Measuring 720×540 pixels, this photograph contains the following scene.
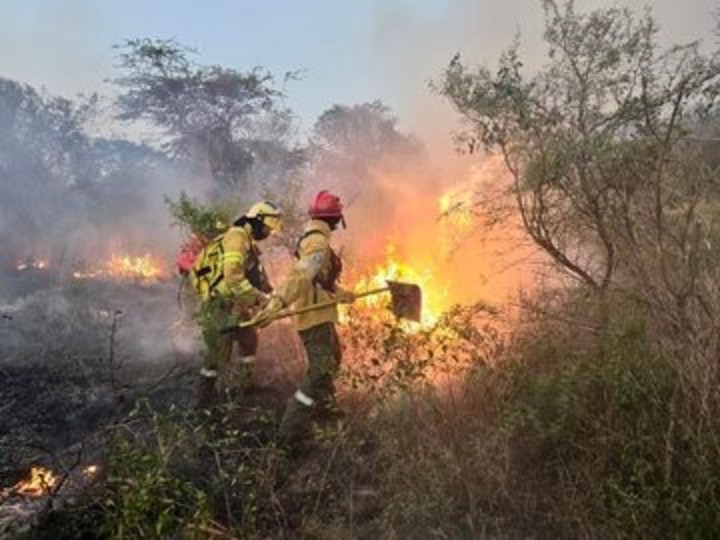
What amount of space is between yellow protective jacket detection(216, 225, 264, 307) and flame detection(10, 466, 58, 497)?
2.13m

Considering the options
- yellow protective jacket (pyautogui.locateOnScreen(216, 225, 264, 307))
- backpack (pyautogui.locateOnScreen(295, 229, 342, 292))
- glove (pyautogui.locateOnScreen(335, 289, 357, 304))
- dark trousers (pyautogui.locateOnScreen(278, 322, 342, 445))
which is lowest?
dark trousers (pyautogui.locateOnScreen(278, 322, 342, 445))

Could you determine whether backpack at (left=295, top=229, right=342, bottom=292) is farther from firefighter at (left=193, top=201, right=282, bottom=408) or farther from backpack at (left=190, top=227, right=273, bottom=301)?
backpack at (left=190, top=227, right=273, bottom=301)

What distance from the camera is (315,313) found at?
23.1ft

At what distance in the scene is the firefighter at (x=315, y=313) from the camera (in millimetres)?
6730

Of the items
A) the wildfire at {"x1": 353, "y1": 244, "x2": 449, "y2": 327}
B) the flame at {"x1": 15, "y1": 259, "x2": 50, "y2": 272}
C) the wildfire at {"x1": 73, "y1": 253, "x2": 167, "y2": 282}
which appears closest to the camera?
the wildfire at {"x1": 353, "y1": 244, "x2": 449, "y2": 327}

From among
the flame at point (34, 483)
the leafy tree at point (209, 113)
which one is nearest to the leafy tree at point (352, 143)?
the leafy tree at point (209, 113)

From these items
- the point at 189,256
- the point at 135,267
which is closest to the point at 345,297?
the point at 189,256

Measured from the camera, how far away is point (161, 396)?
28.2 feet

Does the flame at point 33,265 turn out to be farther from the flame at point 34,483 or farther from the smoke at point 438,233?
the flame at point 34,483

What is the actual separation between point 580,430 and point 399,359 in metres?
1.30

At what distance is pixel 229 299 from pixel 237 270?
0.29 meters

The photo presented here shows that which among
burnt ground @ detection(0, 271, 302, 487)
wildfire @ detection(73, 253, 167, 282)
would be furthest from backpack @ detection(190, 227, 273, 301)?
wildfire @ detection(73, 253, 167, 282)

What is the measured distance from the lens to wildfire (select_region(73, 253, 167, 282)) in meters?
17.4

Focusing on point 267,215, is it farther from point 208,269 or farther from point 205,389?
point 205,389
